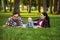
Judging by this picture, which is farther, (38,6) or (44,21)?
(38,6)

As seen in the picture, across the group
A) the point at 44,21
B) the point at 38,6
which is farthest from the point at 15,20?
the point at 38,6

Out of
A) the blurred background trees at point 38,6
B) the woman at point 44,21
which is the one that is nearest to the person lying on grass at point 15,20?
the woman at point 44,21

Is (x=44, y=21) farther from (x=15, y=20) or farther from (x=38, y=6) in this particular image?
(x=38, y=6)

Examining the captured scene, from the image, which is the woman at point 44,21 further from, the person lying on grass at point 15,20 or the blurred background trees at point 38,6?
the blurred background trees at point 38,6

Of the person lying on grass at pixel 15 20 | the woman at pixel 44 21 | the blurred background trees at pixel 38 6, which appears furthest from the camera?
the blurred background trees at pixel 38 6

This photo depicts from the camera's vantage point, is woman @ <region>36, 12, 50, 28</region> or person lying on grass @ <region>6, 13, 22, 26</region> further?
woman @ <region>36, 12, 50, 28</region>

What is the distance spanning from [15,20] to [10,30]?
2.18 feet

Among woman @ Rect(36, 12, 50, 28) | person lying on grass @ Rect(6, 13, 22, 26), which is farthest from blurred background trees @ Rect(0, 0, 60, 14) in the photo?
person lying on grass @ Rect(6, 13, 22, 26)

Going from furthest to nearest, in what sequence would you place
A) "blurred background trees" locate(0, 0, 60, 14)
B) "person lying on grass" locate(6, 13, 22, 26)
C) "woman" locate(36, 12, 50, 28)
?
"blurred background trees" locate(0, 0, 60, 14), "woman" locate(36, 12, 50, 28), "person lying on grass" locate(6, 13, 22, 26)

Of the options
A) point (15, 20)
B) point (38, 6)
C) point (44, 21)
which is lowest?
point (38, 6)

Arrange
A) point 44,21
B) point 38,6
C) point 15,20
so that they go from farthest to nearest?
point 38,6 < point 44,21 < point 15,20

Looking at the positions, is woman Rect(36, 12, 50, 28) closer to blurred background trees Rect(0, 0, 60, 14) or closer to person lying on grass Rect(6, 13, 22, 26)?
person lying on grass Rect(6, 13, 22, 26)

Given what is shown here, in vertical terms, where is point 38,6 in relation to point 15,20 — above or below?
below

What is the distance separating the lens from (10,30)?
48.0 feet
